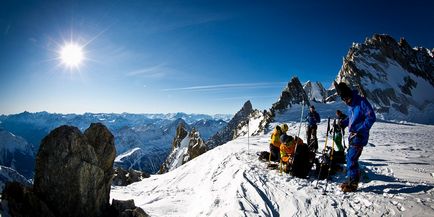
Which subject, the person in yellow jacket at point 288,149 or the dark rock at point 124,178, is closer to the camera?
the person in yellow jacket at point 288,149

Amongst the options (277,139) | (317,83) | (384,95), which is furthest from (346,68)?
(277,139)

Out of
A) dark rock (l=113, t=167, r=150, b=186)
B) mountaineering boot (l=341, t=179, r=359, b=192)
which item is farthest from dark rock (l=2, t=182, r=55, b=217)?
dark rock (l=113, t=167, r=150, b=186)

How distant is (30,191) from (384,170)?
1387 centimetres

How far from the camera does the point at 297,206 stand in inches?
355

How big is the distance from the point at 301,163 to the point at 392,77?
273ft

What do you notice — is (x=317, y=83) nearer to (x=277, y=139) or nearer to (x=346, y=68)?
(x=346, y=68)

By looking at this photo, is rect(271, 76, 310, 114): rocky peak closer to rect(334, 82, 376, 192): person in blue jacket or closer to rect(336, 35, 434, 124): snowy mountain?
rect(336, 35, 434, 124): snowy mountain

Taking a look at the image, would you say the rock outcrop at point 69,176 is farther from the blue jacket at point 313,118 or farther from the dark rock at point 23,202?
the blue jacket at point 313,118

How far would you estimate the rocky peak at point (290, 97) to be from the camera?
57719 millimetres

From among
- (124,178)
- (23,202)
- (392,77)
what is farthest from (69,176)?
(392,77)

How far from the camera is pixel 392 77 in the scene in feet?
260

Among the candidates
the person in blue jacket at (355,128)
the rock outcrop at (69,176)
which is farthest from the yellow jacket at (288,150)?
the rock outcrop at (69,176)

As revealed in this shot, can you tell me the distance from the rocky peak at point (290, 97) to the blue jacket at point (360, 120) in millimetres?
45596

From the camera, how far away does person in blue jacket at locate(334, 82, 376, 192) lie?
8964 mm
